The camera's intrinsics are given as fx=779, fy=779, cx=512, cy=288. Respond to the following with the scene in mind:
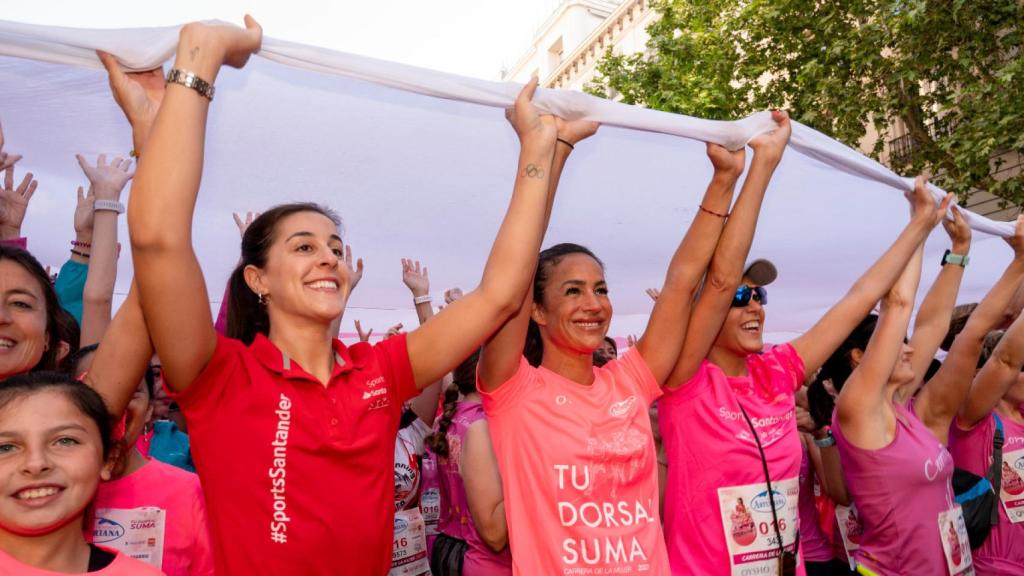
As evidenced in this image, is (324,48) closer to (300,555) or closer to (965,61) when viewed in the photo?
(300,555)

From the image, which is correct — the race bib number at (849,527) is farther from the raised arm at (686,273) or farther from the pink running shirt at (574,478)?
the pink running shirt at (574,478)

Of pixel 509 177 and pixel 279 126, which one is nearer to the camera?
pixel 279 126

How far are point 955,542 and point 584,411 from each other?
185 centimetres

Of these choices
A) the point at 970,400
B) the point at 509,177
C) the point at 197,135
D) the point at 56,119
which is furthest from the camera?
the point at 970,400

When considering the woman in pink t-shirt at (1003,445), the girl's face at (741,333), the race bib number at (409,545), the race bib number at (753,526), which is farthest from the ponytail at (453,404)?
the woman in pink t-shirt at (1003,445)

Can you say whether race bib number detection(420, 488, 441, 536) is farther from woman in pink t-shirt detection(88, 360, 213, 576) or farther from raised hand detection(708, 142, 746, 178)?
raised hand detection(708, 142, 746, 178)

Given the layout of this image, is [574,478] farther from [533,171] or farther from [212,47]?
[212,47]

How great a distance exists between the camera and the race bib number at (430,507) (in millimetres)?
4391

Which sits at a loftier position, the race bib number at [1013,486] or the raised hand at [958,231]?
the raised hand at [958,231]

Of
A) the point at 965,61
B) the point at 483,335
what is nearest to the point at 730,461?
the point at 483,335

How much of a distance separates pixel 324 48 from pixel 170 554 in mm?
1444

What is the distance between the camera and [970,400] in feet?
12.5

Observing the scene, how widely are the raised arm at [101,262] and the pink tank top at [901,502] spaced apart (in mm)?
2870

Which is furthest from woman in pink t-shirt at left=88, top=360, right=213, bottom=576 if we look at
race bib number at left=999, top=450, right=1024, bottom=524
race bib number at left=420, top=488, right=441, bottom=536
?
race bib number at left=999, top=450, right=1024, bottom=524
